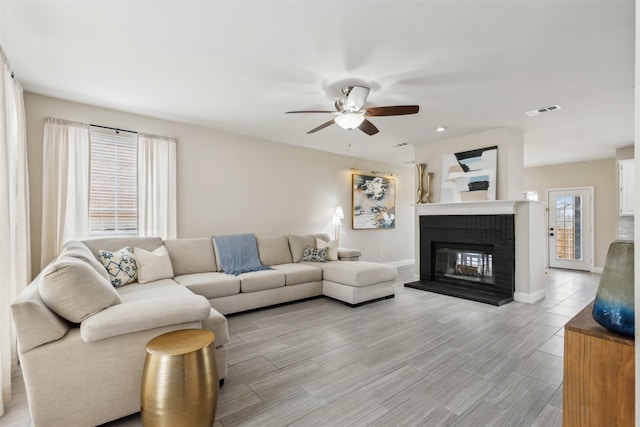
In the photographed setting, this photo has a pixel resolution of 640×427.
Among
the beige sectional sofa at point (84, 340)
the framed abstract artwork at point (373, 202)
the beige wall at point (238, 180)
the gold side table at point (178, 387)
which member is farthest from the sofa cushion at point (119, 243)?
the framed abstract artwork at point (373, 202)

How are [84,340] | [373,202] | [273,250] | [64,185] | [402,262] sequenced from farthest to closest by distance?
[402,262] < [373,202] < [273,250] < [64,185] < [84,340]

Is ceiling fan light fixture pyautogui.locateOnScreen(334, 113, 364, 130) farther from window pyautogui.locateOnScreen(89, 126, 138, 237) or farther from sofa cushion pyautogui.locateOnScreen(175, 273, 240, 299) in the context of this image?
window pyautogui.locateOnScreen(89, 126, 138, 237)

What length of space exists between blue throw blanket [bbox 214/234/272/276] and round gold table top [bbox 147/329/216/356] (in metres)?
2.24

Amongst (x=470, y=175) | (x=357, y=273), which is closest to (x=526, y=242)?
(x=470, y=175)

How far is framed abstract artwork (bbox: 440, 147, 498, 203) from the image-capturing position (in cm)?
468

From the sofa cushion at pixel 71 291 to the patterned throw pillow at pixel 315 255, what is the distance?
11.1 feet

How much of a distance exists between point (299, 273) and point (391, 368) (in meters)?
2.12

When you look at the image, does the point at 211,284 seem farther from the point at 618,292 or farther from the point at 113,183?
the point at 618,292

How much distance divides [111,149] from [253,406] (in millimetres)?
3603

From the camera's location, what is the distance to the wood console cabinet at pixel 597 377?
2.88 feet

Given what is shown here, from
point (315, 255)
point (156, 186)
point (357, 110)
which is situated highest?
point (357, 110)

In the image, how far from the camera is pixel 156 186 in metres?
4.16

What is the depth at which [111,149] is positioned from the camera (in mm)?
3889

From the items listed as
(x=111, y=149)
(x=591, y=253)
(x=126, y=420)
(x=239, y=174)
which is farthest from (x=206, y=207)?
(x=591, y=253)
